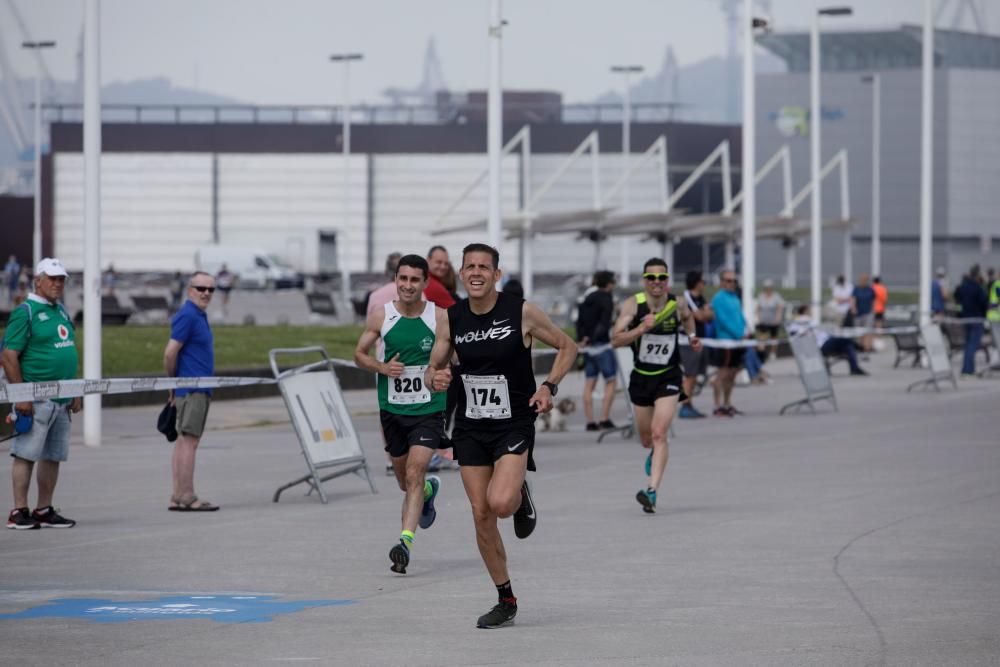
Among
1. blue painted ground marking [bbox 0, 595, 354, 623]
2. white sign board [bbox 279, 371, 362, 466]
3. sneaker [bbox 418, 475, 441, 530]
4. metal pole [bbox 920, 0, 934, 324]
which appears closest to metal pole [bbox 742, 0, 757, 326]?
metal pole [bbox 920, 0, 934, 324]

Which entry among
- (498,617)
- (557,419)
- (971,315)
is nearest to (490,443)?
(498,617)

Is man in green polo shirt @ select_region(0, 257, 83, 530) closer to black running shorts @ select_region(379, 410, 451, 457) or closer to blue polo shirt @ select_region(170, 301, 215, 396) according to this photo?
blue polo shirt @ select_region(170, 301, 215, 396)

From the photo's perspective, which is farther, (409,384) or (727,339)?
(727,339)

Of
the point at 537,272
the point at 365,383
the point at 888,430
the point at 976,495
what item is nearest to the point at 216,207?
the point at 537,272

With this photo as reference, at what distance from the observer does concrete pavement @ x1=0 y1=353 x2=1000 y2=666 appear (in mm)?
7848

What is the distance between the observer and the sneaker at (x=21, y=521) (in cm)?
1242

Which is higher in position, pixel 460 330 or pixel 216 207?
pixel 216 207

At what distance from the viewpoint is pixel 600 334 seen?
21500mm

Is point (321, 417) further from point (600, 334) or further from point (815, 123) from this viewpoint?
point (815, 123)

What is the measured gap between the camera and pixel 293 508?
45.6ft

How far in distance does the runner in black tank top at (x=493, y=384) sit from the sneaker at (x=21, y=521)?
4.68 meters

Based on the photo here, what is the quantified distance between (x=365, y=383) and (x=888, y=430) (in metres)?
11.3

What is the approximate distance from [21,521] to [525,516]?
4.84 metres

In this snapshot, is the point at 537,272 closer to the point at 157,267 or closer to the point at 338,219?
the point at 338,219
